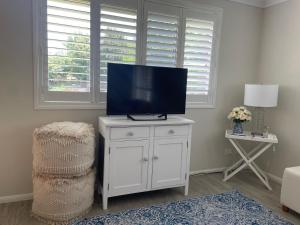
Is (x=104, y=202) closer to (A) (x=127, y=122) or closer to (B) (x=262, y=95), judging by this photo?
(A) (x=127, y=122)

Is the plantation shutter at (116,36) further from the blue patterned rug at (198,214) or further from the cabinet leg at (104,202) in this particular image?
the blue patterned rug at (198,214)

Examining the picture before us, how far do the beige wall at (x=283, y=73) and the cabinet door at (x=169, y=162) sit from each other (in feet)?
5.19

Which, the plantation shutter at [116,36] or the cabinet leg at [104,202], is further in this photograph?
the plantation shutter at [116,36]

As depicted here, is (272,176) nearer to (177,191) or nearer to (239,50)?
(177,191)

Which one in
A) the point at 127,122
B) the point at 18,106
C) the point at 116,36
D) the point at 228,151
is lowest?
the point at 228,151

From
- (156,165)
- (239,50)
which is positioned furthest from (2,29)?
(239,50)

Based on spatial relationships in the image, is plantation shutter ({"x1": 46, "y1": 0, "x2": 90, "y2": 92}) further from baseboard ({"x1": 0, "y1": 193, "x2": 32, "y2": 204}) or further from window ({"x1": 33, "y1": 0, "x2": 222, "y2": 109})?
baseboard ({"x1": 0, "y1": 193, "x2": 32, "y2": 204})

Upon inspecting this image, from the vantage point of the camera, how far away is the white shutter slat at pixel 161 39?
3.11 m

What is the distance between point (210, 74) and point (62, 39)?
2.08 m

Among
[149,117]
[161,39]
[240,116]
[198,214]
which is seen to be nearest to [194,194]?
[198,214]

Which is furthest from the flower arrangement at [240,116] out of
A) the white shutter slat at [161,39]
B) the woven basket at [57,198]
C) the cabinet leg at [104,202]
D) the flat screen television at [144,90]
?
the woven basket at [57,198]

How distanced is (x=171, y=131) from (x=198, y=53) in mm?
1296

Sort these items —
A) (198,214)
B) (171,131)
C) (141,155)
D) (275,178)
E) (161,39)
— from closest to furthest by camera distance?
(198,214) < (141,155) < (171,131) < (161,39) < (275,178)

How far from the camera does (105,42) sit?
2900 mm
